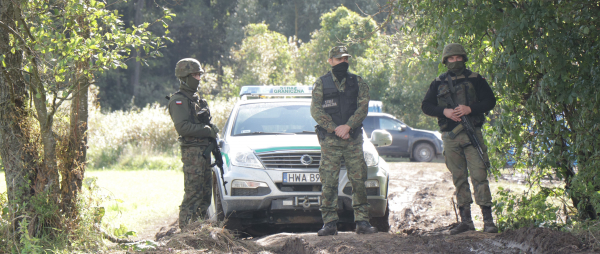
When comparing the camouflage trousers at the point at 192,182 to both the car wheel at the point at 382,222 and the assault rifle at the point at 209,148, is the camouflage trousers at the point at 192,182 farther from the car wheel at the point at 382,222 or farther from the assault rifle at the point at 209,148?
the car wheel at the point at 382,222

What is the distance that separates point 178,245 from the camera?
185 inches

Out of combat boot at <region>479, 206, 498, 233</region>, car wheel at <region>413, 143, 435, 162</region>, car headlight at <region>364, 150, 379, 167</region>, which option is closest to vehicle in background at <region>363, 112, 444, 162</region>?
car wheel at <region>413, 143, 435, 162</region>

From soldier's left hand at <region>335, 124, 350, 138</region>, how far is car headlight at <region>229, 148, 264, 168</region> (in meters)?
0.93

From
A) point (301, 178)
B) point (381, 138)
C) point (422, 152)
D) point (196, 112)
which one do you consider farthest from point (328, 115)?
point (422, 152)

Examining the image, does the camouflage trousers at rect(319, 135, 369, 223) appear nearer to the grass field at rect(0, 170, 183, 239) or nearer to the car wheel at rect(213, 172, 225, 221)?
the car wheel at rect(213, 172, 225, 221)

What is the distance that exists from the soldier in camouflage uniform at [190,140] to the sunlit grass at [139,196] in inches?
29.1

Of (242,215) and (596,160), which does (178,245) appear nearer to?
(242,215)

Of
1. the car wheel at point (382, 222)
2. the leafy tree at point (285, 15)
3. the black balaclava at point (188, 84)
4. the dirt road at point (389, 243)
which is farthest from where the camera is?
the leafy tree at point (285, 15)

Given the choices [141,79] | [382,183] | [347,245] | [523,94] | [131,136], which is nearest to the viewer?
[347,245]

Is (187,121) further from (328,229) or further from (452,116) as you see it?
Result: (452,116)

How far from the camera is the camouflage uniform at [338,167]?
5559mm

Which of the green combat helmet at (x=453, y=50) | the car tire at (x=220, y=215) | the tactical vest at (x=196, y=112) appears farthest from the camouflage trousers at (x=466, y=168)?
the tactical vest at (x=196, y=112)

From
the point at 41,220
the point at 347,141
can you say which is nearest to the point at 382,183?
the point at 347,141

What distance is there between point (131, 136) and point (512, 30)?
627 inches
